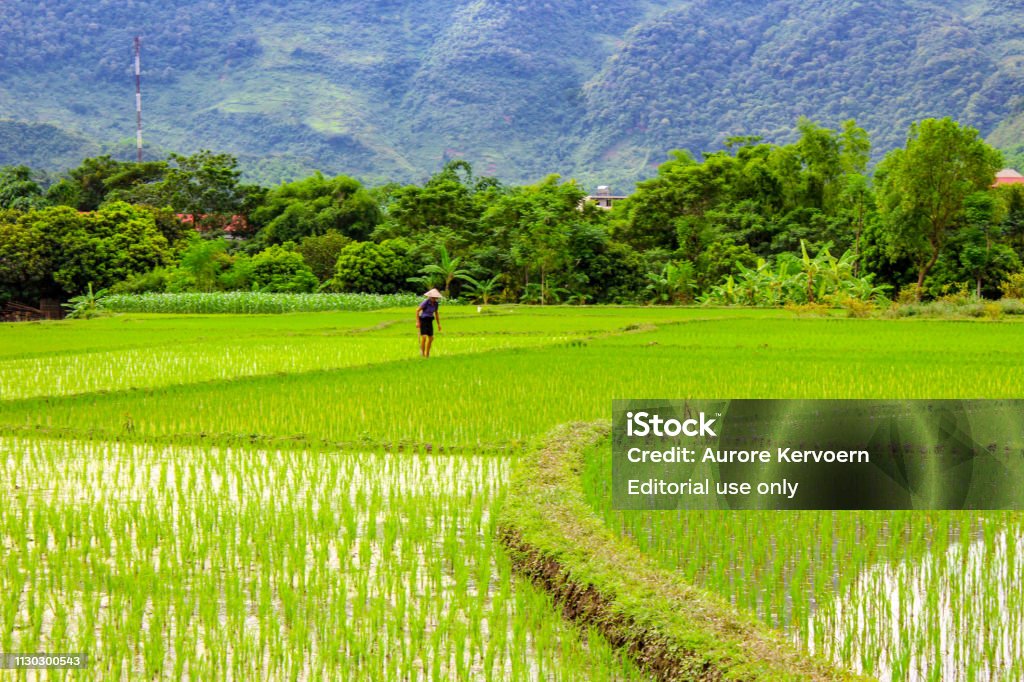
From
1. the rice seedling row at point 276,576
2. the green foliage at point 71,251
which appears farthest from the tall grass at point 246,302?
the rice seedling row at point 276,576

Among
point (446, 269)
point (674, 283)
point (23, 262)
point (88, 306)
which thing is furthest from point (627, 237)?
point (23, 262)

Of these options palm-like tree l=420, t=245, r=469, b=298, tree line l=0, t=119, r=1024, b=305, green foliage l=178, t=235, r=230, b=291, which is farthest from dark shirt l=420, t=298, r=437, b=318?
green foliage l=178, t=235, r=230, b=291

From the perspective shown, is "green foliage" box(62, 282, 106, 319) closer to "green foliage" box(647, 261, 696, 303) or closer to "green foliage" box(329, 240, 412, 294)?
"green foliage" box(329, 240, 412, 294)

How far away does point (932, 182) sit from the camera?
83.1 ft

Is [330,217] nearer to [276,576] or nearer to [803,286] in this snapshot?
[803,286]

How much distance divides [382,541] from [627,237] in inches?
1138

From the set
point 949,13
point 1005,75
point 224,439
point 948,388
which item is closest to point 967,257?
point 948,388

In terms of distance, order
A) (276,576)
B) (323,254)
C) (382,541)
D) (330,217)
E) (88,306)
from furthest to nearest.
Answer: (330,217), (323,254), (88,306), (382,541), (276,576)

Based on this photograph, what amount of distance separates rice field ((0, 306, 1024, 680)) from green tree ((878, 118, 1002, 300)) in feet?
53.1

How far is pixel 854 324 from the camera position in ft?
59.4

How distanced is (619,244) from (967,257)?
891cm

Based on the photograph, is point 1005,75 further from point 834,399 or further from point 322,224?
point 834,399

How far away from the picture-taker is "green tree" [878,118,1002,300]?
82.5ft

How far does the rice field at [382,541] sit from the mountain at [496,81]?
58436mm
